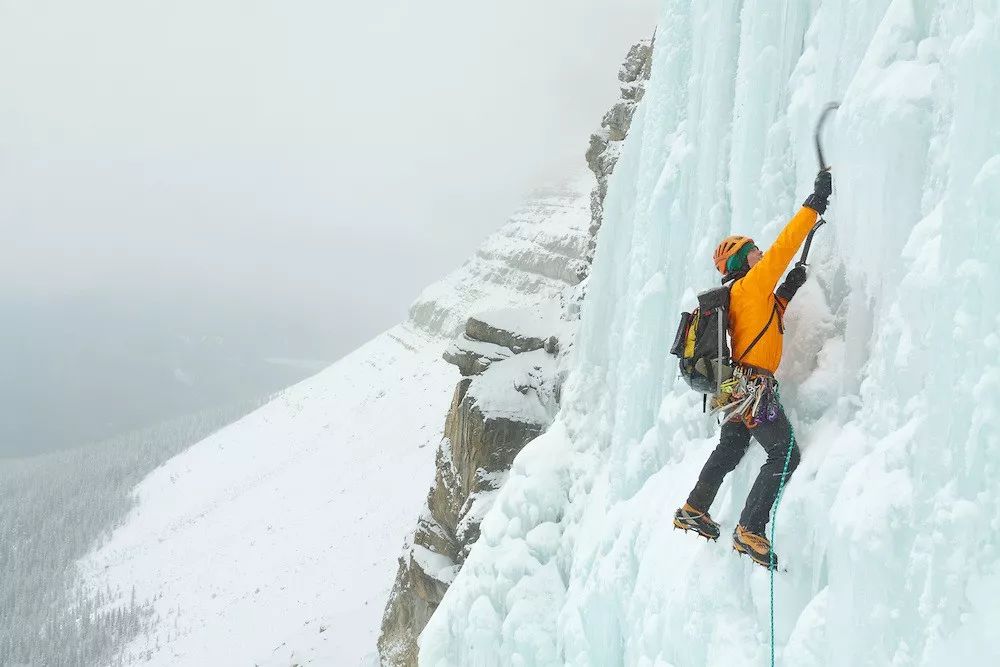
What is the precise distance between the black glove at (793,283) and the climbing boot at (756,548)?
1.49 m

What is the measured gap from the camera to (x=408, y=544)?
59.1ft

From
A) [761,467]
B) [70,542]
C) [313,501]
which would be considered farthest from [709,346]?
[70,542]

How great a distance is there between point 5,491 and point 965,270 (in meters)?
146


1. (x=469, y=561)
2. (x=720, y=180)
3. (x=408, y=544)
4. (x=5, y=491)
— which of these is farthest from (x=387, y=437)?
(x=5, y=491)

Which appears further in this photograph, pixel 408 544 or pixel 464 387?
pixel 408 544

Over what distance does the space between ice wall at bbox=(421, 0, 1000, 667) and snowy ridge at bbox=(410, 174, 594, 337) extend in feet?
241

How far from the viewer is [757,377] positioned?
3.87 m

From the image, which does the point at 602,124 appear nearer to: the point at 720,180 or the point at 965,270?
the point at 720,180

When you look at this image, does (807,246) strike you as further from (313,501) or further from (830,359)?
(313,501)

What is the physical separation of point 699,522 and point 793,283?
1698 millimetres

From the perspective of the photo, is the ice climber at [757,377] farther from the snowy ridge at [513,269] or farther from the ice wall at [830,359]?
the snowy ridge at [513,269]

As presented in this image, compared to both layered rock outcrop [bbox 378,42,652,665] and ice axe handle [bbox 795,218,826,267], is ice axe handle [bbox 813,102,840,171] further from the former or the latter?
layered rock outcrop [bbox 378,42,652,665]

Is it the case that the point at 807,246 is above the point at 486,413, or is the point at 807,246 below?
above

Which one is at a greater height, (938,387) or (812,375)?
(938,387)
